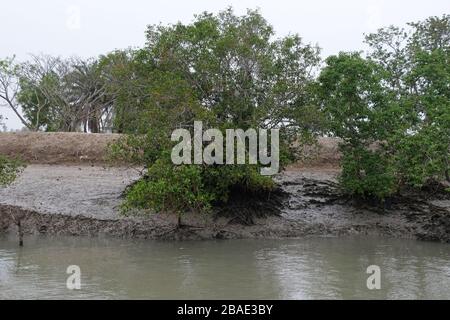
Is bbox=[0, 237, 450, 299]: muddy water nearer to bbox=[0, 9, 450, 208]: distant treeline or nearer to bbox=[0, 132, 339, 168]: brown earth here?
bbox=[0, 9, 450, 208]: distant treeline

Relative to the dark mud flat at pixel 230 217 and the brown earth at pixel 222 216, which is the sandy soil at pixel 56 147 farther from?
the dark mud flat at pixel 230 217

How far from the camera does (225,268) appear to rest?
12.7 meters

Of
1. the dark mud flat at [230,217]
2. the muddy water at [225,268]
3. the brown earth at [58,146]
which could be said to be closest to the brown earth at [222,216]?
the dark mud flat at [230,217]

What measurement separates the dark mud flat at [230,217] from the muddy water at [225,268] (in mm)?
574

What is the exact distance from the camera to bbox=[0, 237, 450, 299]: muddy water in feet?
35.1

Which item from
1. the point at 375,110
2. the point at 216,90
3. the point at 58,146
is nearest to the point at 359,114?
the point at 375,110

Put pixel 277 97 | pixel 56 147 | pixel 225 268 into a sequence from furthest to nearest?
pixel 56 147 < pixel 277 97 < pixel 225 268

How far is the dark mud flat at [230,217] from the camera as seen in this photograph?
53.8 feet

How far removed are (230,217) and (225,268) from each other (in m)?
4.16

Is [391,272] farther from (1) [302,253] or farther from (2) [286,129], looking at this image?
(2) [286,129]

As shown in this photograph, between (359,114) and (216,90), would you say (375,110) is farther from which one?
(216,90)

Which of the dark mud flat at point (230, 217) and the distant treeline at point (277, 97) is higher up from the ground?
the distant treeline at point (277, 97)

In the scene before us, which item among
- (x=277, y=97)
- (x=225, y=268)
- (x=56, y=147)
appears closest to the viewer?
(x=225, y=268)
